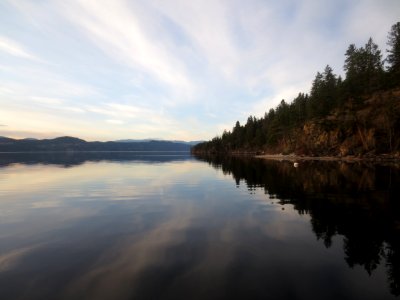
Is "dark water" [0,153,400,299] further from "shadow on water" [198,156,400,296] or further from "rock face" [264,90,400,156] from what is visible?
"rock face" [264,90,400,156]

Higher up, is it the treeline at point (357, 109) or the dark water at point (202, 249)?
the treeline at point (357, 109)

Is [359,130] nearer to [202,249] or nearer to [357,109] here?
[357,109]

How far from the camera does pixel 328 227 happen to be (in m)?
16.9

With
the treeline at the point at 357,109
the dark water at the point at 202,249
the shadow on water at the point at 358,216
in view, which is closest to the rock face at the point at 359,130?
the treeline at the point at 357,109

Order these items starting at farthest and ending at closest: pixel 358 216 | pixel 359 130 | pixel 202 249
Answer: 1. pixel 359 130
2. pixel 358 216
3. pixel 202 249

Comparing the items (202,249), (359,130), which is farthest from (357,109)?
(202,249)

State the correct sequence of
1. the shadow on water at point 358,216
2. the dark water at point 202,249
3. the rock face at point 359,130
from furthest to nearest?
the rock face at point 359,130 → the shadow on water at point 358,216 → the dark water at point 202,249

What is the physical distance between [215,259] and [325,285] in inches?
179

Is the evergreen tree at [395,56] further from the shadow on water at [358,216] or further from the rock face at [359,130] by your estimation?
the shadow on water at [358,216]

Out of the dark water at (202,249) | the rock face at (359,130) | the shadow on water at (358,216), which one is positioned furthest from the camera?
the rock face at (359,130)

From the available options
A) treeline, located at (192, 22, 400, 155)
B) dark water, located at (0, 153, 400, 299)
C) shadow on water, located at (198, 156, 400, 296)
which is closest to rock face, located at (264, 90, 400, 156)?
treeline, located at (192, 22, 400, 155)

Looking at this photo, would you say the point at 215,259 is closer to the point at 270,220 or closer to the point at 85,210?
the point at 270,220

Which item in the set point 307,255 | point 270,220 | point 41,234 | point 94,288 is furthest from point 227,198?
point 94,288

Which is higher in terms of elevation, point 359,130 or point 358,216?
point 359,130
